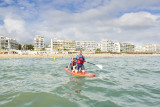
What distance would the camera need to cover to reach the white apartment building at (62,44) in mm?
100919

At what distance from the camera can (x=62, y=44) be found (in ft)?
338

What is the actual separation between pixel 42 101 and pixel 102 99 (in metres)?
2.42

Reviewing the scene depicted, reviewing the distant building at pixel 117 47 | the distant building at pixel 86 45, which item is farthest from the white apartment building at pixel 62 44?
the distant building at pixel 117 47

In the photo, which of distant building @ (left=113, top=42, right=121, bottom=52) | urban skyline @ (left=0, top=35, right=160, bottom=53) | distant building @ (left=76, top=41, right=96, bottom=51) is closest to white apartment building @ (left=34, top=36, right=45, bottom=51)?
urban skyline @ (left=0, top=35, right=160, bottom=53)

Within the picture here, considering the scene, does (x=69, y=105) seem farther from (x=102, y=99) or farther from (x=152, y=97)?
(x=152, y=97)

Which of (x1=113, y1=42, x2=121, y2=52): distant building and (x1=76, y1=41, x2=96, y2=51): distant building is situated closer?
(x1=76, y1=41, x2=96, y2=51): distant building

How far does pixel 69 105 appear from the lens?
4441 millimetres

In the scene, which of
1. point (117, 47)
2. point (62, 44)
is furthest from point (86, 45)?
point (117, 47)

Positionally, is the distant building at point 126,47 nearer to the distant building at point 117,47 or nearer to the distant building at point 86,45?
the distant building at point 117,47

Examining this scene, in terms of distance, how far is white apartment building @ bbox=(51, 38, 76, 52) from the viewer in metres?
101

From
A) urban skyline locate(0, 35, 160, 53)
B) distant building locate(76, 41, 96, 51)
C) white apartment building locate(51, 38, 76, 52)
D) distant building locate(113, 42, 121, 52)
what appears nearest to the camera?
urban skyline locate(0, 35, 160, 53)

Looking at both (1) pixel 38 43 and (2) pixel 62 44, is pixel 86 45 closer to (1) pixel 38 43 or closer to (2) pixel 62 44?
(2) pixel 62 44

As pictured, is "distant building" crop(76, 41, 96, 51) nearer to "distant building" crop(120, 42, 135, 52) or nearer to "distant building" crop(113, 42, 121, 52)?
"distant building" crop(113, 42, 121, 52)

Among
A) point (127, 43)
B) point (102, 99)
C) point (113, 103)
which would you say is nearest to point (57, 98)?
point (102, 99)
